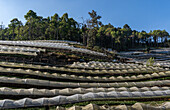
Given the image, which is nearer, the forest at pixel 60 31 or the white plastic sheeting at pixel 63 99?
the white plastic sheeting at pixel 63 99

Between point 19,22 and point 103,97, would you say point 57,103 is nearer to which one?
point 103,97

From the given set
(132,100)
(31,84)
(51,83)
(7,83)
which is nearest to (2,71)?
(7,83)

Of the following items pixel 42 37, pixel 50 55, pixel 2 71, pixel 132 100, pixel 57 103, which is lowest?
pixel 132 100

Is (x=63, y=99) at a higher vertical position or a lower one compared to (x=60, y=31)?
lower

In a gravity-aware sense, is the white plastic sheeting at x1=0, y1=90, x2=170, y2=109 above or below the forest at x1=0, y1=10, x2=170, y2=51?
below

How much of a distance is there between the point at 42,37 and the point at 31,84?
87.4 metres

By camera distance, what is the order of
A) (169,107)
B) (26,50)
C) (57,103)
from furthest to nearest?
(26,50) → (57,103) → (169,107)

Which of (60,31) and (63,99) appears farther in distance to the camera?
(60,31)

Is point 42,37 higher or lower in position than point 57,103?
higher

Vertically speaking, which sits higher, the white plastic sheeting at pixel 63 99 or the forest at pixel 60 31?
the forest at pixel 60 31

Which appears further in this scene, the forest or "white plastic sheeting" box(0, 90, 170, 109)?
the forest

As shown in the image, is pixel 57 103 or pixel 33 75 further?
pixel 33 75

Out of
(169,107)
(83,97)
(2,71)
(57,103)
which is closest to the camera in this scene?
(169,107)

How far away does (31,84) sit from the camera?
2056cm
